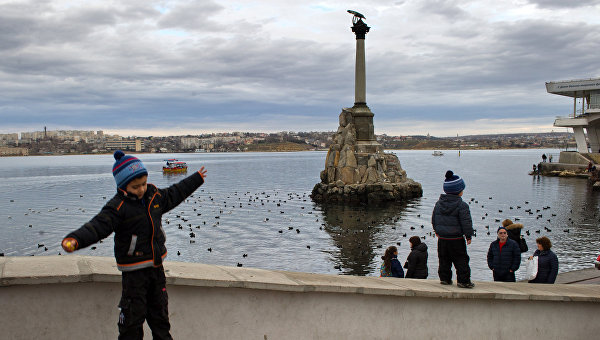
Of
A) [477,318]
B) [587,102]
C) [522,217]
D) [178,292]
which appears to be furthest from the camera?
[587,102]

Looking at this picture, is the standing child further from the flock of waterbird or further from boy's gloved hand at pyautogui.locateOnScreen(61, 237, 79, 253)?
the flock of waterbird

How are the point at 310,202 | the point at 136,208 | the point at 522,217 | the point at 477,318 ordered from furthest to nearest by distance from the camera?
the point at 310,202
the point at 522,217
the point at 477,318
the point at 136,208

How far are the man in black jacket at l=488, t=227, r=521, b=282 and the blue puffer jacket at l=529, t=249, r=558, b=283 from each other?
38cm

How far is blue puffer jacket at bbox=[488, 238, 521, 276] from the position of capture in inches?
320

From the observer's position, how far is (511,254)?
26.8ft

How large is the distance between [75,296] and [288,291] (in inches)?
83.9

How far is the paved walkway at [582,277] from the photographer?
8.41 m

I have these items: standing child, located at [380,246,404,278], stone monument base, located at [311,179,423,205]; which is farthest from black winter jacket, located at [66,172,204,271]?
stone monument base, located at [311,179,423,205]

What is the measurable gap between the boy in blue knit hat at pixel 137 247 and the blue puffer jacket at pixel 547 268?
6.74 meters

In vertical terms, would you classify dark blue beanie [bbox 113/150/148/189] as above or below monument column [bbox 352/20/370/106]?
below

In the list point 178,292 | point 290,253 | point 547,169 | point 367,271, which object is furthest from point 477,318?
point 547,169

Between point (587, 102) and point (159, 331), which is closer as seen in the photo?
point (159, 331)

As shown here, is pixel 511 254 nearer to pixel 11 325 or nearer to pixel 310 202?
pixel 11 325

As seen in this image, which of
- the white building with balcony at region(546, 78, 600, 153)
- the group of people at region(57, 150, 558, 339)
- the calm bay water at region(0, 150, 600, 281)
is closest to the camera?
the group of people at region(57, 150, 558, 339)
